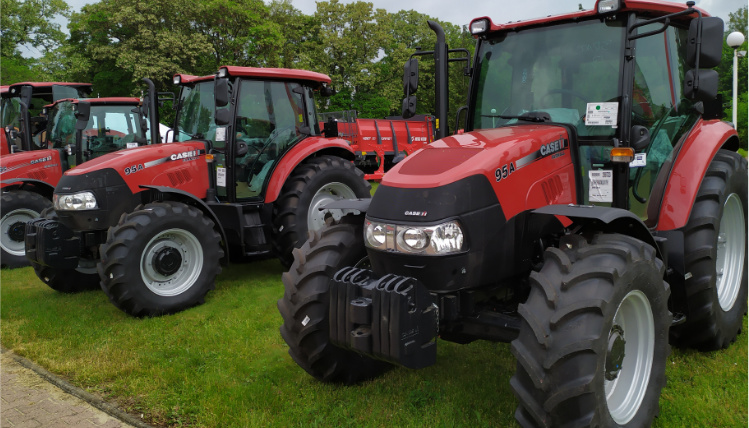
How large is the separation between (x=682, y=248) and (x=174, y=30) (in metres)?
26.4

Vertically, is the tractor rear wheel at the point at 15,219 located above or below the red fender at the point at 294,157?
below

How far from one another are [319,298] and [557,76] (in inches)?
84.2

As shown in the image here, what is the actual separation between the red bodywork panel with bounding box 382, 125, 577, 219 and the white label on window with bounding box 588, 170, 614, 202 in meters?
0.13

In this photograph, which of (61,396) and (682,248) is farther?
(61,396)

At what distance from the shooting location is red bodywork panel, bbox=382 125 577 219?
120 inches

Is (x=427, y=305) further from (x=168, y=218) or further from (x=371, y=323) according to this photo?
(x=168, y=218)

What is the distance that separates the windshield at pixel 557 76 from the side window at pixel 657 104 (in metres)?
0.21

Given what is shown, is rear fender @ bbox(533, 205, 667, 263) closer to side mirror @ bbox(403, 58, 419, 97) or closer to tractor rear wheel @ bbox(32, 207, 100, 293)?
side mirror @ bbox(403, 58, 419, 97)

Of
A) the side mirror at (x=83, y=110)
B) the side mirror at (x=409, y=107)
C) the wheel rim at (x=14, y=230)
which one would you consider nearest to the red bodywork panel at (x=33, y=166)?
the wheel rim at (x=14, y=230)

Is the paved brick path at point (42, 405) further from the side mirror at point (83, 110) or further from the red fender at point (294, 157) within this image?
the side mirror at point (83, 110)

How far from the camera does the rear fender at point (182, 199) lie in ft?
20.0

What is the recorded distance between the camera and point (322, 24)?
3606cm

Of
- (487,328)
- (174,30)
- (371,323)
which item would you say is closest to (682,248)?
(487,328)

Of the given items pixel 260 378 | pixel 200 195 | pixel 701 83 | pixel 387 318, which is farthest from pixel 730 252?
pixel 200 195
